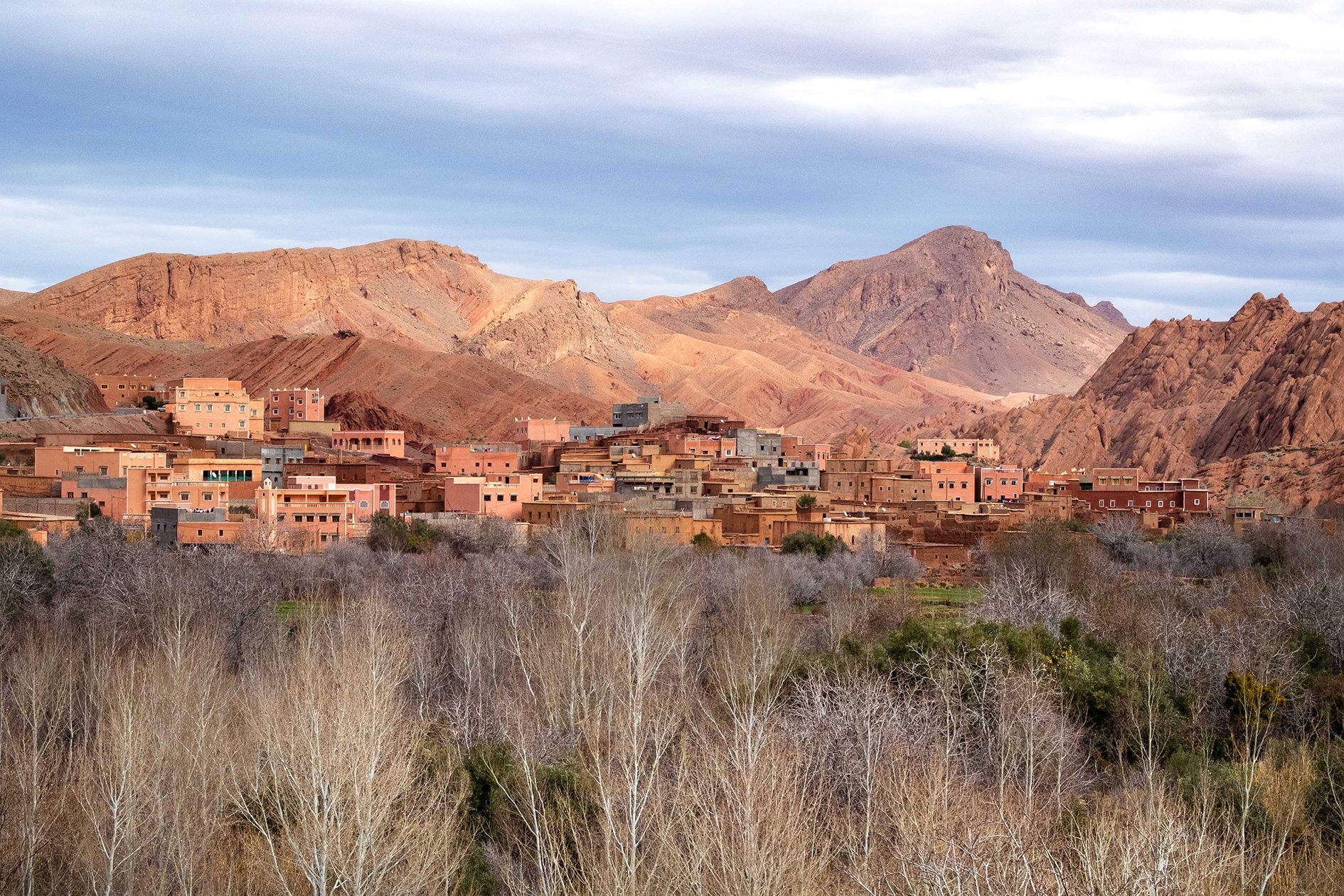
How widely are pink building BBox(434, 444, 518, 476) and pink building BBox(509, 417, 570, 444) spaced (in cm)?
1753

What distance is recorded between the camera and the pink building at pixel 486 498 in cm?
6562

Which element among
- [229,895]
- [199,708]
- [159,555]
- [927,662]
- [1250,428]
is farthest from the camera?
[1250,428]

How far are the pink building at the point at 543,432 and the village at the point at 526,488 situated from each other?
2.16 m

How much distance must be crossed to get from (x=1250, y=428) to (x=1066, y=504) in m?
31.0

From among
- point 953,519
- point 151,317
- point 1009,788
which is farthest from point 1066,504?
point 151,317

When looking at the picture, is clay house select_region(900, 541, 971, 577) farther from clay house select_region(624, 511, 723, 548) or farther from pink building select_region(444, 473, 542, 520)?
pink building select_region(444, 473, 542, 520)

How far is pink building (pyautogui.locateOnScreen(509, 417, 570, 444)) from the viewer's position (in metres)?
102

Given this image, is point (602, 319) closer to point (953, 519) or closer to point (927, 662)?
point (953, 519)

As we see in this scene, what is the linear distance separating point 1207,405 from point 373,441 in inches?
2116

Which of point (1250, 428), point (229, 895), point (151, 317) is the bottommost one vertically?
point (229, 895)

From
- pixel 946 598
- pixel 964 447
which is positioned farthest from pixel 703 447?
pixel 946 598

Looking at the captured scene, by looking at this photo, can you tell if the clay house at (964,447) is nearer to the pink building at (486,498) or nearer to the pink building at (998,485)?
the pink building at (998,485)

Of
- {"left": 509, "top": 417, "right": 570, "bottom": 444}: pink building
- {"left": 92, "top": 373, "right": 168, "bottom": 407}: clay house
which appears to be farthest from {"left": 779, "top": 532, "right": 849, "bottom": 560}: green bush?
{"left": 92, "top": 373, "right": 168, "bottom": 407}: clay house

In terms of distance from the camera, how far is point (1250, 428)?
9762 centimetres
